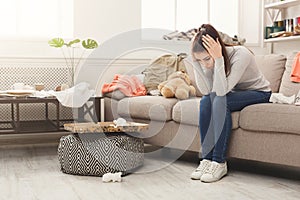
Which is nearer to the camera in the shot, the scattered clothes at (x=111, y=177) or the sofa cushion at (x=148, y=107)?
the scattered clothes at (x=111, y=177)

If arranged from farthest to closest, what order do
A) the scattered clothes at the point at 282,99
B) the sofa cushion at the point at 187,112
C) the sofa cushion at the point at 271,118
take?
the sofa cushion at the point at 187,112, the scattered clothes at the point at 282,99, the sofa cushion at the point at 271,118

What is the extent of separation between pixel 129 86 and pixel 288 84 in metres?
1.26

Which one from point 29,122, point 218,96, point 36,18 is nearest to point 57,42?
point 36,18

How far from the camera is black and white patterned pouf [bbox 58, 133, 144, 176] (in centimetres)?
285

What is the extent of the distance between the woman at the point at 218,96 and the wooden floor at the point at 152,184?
0.14m

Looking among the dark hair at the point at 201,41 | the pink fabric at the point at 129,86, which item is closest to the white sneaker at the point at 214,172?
the dark hair at the point at 201,41

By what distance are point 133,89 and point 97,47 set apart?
681 millimetres

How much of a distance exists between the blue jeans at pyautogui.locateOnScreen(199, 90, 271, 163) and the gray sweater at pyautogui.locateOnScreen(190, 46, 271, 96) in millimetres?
57

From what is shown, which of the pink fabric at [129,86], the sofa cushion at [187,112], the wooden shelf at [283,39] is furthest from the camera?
the wooden shelf at [283,39]

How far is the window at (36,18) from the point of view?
13.7ft

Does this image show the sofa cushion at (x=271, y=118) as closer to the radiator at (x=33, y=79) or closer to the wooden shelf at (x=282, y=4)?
the radiator at (x=33, y=79)

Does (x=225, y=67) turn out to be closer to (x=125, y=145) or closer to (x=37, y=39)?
(x=125, y=145)

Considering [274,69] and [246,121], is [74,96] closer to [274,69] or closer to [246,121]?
[246,121]

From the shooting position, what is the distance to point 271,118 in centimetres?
268
